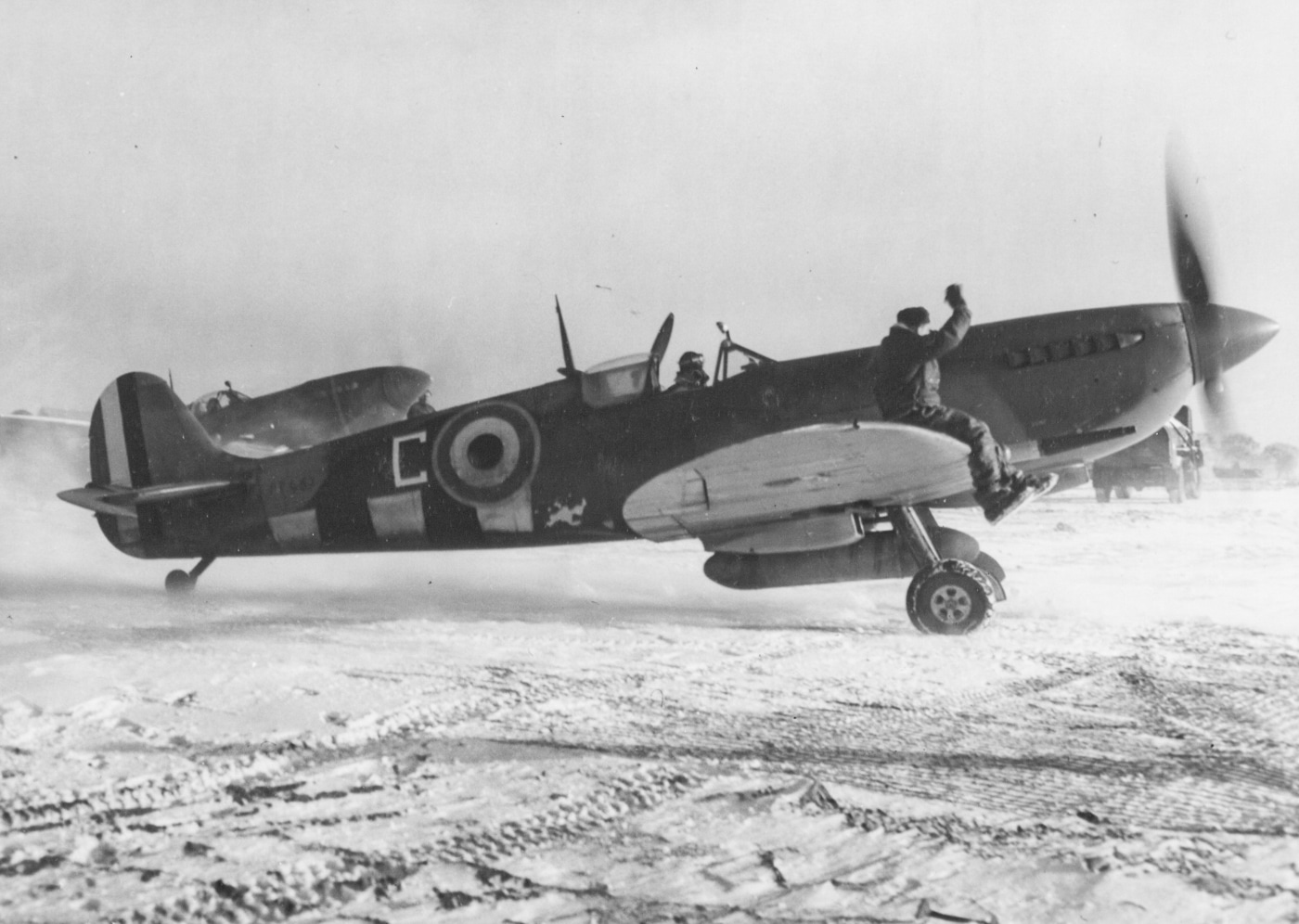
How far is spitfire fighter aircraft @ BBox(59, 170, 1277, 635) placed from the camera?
18.3 feet

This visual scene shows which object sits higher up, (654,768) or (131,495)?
(131,495)

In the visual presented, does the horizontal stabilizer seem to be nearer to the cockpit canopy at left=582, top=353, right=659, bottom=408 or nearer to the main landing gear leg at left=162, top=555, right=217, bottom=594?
the main landing gear leg at left=162, top=555, right=217, bottom=594

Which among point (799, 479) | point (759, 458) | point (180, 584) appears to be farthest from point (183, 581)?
point (799, 479)

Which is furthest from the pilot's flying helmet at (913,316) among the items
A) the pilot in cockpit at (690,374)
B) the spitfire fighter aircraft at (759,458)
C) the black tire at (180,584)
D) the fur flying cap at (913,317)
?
the black tire at (180,584)

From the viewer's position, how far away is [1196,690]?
3686 mm

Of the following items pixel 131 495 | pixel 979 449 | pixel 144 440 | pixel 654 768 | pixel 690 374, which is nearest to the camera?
pixel 654 768

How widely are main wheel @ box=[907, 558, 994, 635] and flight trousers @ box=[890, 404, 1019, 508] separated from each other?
0.43 meters

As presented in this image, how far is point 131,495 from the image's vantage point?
734 centimetres

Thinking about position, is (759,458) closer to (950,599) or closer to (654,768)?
(950,599)

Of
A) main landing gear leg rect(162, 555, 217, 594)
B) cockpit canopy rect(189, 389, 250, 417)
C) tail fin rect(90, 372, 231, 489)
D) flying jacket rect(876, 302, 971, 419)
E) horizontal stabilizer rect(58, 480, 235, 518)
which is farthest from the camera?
cockpit canopy rect(189, 389, 250, 417)

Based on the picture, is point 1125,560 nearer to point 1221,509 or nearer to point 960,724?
point 960,724

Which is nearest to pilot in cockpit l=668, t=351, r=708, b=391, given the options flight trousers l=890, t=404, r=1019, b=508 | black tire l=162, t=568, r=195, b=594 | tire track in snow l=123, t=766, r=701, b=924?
flight trousers l=890, t=404, r=1019, b=508

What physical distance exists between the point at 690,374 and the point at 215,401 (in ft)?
28.7

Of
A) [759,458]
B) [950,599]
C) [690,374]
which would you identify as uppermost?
[690,374]
